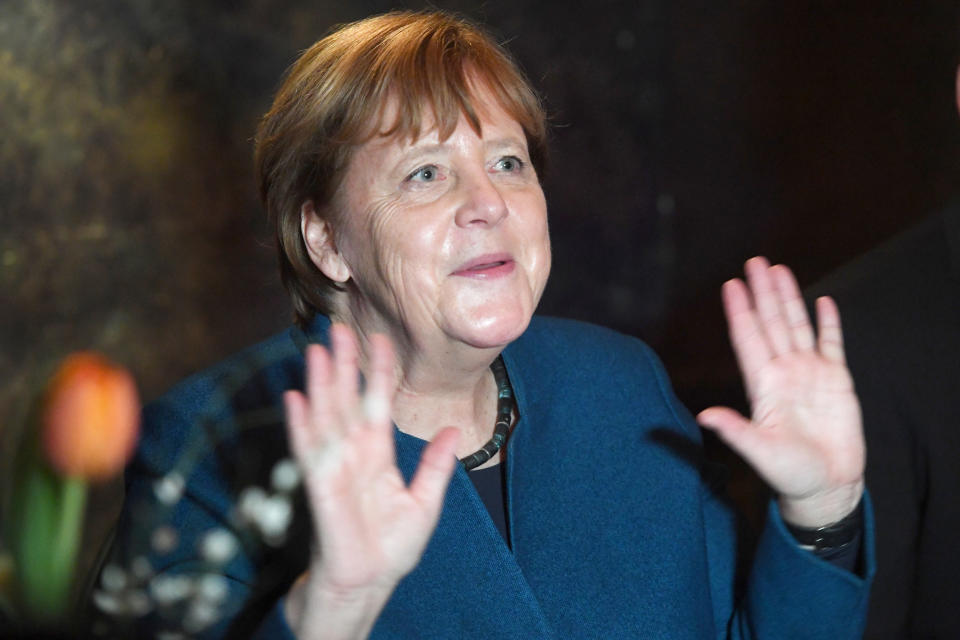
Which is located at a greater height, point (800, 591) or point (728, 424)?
point (728, 424)

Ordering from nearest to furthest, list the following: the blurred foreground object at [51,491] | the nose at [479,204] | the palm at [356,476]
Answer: the palm at [356,476], the blurred foreground object at [51,491], the nose at [479,204]

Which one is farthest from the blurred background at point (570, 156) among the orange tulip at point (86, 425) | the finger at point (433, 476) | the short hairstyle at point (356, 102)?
the finger at point (433, 476)

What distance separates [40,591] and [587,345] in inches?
25.9

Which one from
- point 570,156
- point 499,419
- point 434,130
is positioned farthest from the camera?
point 570,156

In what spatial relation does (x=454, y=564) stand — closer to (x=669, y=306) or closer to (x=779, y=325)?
(x=779, y=325)

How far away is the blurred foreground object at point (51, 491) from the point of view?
2.85 feet

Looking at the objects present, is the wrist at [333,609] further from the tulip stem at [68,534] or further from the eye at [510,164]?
the eye at [510,164]

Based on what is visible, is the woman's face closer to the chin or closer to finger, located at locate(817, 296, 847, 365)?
the chin

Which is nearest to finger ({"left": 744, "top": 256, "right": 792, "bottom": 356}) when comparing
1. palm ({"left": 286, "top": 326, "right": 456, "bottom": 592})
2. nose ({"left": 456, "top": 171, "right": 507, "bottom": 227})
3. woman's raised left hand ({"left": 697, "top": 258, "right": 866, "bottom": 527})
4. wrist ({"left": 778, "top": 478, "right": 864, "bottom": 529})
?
woman's raised left hand ({"left": 697, "top": 258, "right": 866, "bottom": 527})

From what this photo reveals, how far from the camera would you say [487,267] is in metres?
1.02

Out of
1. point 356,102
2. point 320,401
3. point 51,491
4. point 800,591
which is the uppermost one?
point 356,102

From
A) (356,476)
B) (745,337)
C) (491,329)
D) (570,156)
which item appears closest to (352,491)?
(356,476)

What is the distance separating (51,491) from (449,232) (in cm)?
44

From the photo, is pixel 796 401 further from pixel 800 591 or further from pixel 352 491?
pixel 352 491
